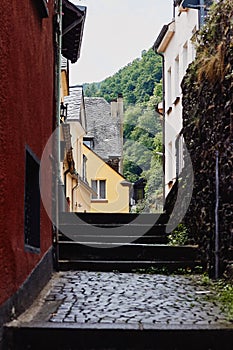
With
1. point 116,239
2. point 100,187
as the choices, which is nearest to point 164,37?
point 116,239

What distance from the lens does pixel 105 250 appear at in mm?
8172

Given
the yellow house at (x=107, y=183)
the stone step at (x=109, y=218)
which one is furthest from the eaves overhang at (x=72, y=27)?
the yellow house at (x=107, y=183)

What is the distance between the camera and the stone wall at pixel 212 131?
6621 millimetres

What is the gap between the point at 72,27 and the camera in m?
→ 9.67

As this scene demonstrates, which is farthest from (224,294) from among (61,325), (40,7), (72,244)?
(40,7)

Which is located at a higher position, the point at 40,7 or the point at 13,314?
the point at 40,7

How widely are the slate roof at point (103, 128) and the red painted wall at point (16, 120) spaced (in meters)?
30.0

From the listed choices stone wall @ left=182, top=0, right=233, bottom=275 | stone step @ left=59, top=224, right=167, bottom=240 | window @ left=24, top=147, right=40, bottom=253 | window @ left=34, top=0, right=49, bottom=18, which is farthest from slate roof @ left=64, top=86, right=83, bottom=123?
window @ left=24, top=147, right=40, bottom=253

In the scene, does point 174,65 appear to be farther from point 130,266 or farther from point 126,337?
point 126,337

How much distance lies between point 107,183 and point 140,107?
5329 millimetres

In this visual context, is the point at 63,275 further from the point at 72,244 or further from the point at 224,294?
the point at 224,294

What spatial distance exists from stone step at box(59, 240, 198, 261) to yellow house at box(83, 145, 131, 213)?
23271mm

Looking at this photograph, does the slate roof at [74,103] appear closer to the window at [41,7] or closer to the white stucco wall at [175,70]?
the white stucco wall at [175,70]

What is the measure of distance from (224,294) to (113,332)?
1.88 m
